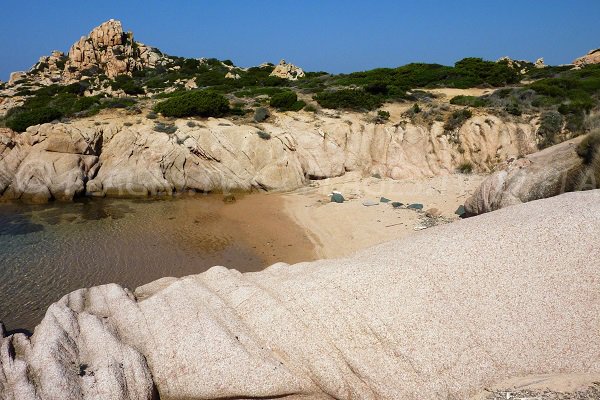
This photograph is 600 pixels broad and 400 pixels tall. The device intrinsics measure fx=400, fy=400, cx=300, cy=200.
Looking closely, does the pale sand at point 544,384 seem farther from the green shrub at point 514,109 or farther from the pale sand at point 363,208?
the green shrub at point 514,109

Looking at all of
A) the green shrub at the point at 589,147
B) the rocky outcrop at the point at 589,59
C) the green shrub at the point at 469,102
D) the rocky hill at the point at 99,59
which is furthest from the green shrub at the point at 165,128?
the rocky outcrop at the point at 589,59

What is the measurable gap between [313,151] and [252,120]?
194 inches

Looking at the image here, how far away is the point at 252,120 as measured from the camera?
2569 cm

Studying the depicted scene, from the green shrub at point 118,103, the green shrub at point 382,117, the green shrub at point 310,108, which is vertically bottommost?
the green shrub at point 382,117

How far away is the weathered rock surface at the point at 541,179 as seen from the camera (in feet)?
36.1

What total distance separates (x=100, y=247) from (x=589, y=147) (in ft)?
53.3

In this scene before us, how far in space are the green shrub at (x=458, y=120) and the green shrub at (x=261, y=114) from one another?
36.8 feet

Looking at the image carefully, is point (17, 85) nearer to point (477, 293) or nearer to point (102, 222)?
point (102, 222)

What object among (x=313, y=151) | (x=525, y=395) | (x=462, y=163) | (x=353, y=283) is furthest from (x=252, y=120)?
(x=525, y=395)

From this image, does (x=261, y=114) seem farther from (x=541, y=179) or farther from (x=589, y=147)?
(x=589, y=147)

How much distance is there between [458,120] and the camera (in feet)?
77.9

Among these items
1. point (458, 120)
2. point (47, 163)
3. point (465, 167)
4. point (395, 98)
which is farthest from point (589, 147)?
point (47, 163)

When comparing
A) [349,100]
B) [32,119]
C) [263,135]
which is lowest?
[263,135]

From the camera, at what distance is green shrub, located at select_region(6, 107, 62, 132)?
23.9 meters
